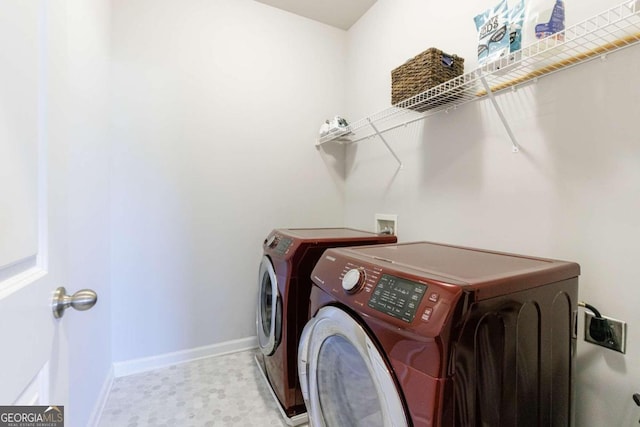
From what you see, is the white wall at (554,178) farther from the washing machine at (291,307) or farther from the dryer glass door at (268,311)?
the dryer glass door at (268,311)

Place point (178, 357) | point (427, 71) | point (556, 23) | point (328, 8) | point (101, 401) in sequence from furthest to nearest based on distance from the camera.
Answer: point (328, 8) → point (178, 357) → point (101, 401) → point (427, 71) → point (556, 23)

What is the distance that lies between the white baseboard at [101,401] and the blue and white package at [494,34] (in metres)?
2.42

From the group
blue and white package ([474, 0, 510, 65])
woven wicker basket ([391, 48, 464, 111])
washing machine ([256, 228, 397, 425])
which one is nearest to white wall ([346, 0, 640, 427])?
woven wicker basket ([391, 48, 464, 111])

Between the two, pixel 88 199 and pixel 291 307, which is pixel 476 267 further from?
pixel 88 199

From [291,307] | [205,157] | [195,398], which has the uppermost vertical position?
[205,157]

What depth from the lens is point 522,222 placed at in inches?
49.4

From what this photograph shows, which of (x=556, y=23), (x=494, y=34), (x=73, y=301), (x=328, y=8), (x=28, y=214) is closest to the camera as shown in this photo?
(x=28, y=214)

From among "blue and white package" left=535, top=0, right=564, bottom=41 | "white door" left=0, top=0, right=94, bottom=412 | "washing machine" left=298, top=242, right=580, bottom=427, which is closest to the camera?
"white door" left=0, top=0, right=94, bottom=412

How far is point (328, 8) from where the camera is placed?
2.34 meters

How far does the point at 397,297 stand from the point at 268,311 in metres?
1.23

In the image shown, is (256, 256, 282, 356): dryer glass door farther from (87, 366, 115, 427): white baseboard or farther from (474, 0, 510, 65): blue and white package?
(474, 0, 510, 65): blue and white package

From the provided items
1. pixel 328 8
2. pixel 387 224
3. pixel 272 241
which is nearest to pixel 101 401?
pixel 272 241

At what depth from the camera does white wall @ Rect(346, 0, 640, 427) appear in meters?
0.97

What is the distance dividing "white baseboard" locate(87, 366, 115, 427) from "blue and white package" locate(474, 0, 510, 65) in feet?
7.93
